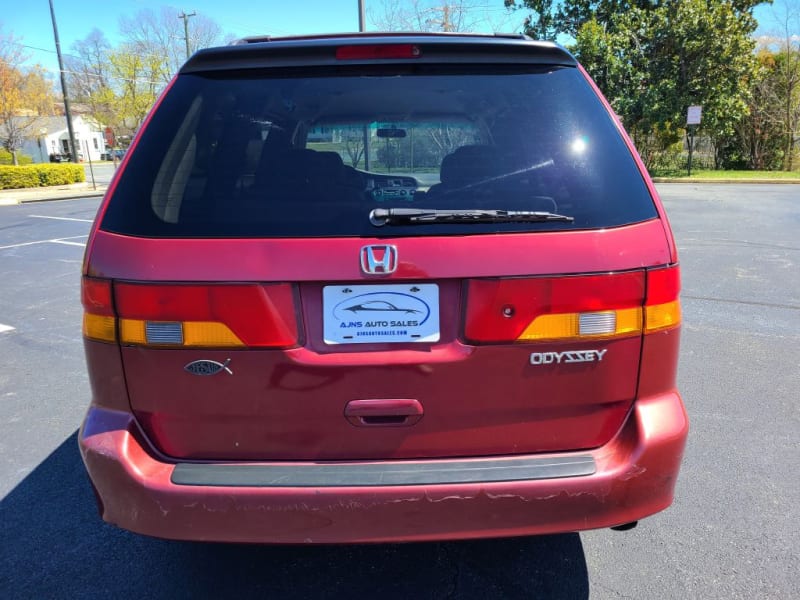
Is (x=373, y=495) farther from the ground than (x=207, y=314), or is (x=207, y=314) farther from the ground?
(x=207, y=314)

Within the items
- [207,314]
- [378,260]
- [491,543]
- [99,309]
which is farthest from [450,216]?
[491,543]

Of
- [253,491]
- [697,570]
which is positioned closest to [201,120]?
[253,491]

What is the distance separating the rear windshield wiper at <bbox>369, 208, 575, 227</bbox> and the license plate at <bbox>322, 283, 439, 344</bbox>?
186mm

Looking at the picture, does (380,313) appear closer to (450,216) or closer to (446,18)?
(450,216)

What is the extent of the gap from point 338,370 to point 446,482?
444mm

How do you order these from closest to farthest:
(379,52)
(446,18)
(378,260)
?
(378,260)
(379,52)
(446,18)

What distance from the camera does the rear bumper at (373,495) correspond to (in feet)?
5.63

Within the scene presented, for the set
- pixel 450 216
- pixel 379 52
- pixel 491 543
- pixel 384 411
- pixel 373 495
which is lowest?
pixel 491 543

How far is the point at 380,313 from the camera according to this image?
5.61 ft

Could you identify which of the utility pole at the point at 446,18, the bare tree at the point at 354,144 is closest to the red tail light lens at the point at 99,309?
the bare tree at the point at 354,144

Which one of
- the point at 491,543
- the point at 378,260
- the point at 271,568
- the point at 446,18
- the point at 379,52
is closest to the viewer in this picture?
the point at 378,260

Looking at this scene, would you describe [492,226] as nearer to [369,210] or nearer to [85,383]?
[369,210]

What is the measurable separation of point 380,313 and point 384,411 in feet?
0.95

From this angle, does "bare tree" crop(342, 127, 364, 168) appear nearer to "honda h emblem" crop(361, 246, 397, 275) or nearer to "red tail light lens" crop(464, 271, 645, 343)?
"honda h emblem" crop(361, 246, 397, 275)
